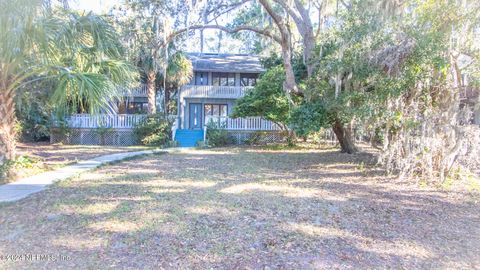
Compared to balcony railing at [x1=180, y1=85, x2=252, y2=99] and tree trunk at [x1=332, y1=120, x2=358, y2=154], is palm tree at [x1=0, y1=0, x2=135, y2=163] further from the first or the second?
balcony railing at [x1=180, y1=85, x2=252, y2=99]

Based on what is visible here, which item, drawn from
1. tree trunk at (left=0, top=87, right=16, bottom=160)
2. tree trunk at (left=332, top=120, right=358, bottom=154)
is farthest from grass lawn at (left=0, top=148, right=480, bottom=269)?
tree trunk at (left=332, top=120, right=358, bottom=154)

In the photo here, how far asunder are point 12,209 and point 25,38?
370 centimetres

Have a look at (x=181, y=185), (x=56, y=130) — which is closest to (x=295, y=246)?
(x=181, y=185)

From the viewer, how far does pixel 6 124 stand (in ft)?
28.3

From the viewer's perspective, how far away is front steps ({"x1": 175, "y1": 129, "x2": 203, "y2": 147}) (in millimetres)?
18645

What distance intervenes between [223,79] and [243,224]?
20804 millimetres

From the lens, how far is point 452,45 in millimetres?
7418

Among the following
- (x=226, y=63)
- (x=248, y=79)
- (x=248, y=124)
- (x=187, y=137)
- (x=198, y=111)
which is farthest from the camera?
(x=226, y=63)

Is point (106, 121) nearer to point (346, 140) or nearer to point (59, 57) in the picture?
point (59, 57)

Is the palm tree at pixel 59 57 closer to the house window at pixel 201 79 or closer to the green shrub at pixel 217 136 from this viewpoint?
the green shrub at pixel 217 136

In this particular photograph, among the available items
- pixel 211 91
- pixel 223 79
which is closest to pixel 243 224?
pixel 211 91

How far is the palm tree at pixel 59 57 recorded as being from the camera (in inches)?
251

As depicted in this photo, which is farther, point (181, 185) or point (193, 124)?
point (193, 124)

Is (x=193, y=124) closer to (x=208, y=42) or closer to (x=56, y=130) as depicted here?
(x=56, y=130)
